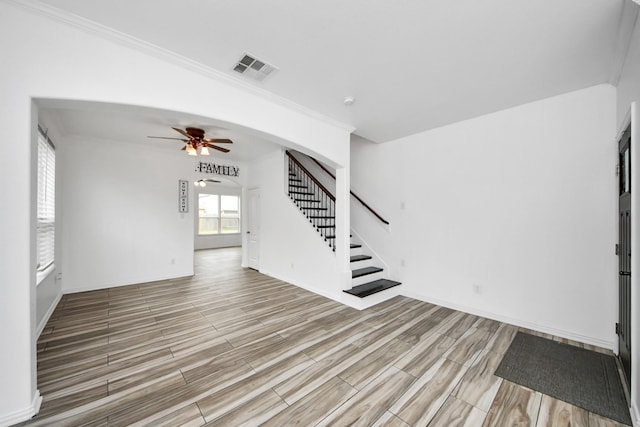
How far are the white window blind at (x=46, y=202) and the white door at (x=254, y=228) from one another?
11.9ft

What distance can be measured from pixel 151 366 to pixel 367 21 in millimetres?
3657

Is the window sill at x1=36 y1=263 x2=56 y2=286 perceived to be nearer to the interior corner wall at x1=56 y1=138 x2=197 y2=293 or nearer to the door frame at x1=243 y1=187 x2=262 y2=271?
the interior corner wall at x1=56 y1=138 x2=197 y2=293

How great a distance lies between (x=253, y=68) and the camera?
256cm

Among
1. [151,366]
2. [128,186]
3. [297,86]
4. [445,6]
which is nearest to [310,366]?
[151,366]

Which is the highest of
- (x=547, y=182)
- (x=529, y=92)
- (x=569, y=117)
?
(x=529, y=92)

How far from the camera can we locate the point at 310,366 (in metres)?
2.40

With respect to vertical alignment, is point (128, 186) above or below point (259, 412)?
above

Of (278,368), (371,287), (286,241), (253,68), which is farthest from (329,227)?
(253,68)

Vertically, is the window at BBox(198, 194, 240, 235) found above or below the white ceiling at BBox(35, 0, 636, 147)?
below

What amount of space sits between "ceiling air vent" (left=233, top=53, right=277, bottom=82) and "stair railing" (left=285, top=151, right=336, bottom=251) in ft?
8.65

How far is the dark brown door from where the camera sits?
220cm

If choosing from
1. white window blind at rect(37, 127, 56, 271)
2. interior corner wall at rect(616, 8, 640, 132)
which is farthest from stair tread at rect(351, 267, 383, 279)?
white window blind at rect(37, 127, 56, 271)

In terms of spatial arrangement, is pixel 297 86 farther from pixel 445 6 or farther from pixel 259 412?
pixel 259 412

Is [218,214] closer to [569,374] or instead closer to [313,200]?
[313,200]
